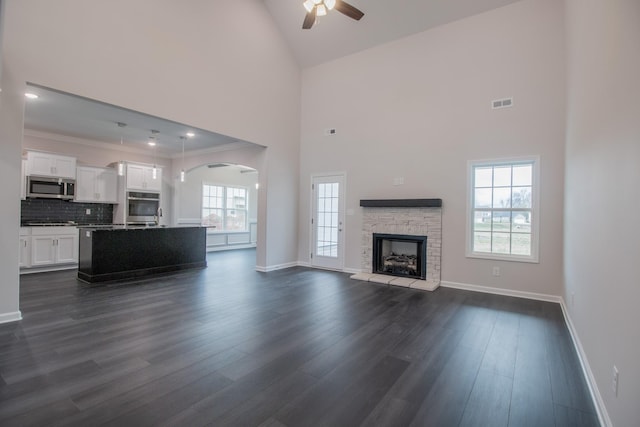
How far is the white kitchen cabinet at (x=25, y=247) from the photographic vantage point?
5953 mm

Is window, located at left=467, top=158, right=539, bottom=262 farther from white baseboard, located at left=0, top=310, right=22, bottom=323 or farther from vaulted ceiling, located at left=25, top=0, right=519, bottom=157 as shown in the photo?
white baseboard, located at left=0, top=310, right=22, bottom=323

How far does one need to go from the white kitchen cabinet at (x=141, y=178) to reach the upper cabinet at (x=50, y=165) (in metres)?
1.12

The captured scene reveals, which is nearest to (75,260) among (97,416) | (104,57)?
(104,57)

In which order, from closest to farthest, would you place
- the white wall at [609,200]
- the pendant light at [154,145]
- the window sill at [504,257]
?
the white wall at [609,200], the window sill at [504,257], the pendant light at [154,145]

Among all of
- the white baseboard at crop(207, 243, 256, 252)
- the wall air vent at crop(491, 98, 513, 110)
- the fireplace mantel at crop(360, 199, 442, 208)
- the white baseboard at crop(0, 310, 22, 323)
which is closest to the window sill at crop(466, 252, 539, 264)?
the fireplace mantel at crop(360, 199, 442, 208)

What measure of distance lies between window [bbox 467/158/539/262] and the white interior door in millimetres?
2636

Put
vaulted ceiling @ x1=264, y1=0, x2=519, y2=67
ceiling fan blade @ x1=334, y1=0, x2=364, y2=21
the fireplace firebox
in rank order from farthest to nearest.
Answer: the fireplace firebox < vaulted ceiling @ x1=264, y1=0, x2=519, y2=67 < ceiling fan blade @ x1=334, y1=0, x2=364, y2=21

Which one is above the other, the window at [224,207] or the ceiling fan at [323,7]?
the ceiling fan at [323,7]

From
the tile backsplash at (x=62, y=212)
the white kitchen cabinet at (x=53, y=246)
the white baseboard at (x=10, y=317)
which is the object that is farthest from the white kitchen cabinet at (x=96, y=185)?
the white baseboard at (x=10, y=317)

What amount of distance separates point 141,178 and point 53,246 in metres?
2.46

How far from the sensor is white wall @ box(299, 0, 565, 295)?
4711 millimetres

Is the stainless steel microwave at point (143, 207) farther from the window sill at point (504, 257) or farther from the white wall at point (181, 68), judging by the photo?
the window sill at point (504, 257)

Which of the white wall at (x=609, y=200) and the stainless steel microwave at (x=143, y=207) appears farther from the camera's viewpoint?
the stainless steel microwave at (x=143, y=207)

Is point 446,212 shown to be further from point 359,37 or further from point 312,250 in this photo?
point 359,37
